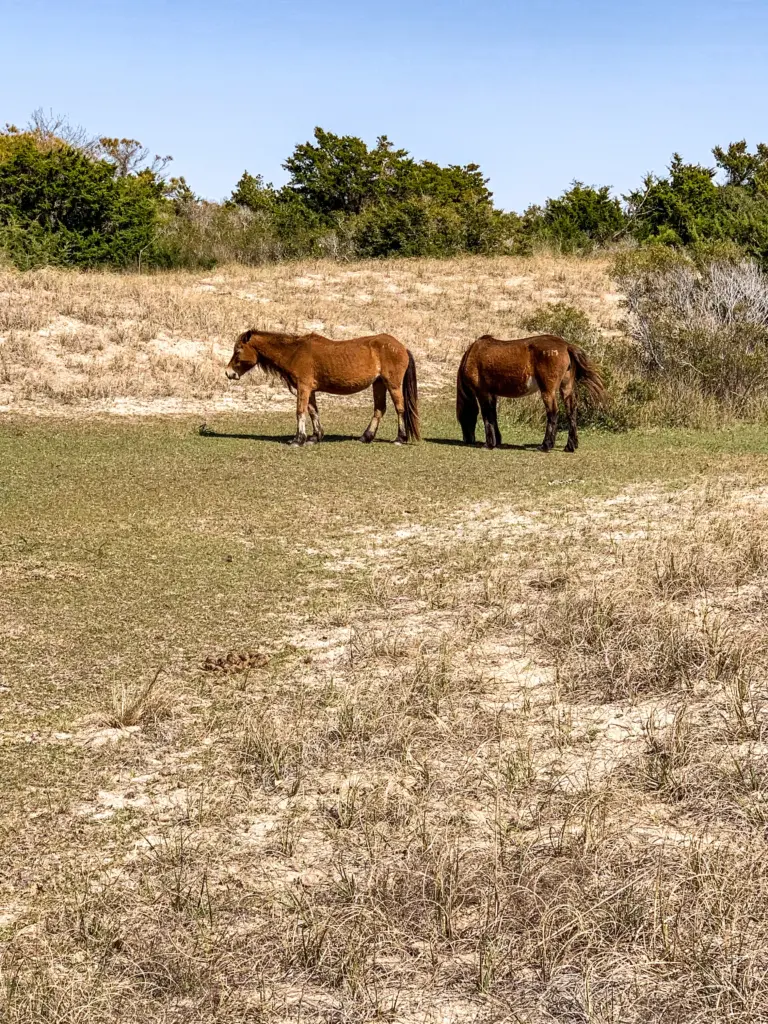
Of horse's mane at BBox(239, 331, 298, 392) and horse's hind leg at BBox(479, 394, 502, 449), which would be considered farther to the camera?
horse's mane at BBox(239, 331, 298, 392)

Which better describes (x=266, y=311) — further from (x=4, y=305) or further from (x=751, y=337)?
(x=751, y=337)

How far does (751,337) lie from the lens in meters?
17.6

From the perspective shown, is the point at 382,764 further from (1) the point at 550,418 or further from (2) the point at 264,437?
(2) the point at 264,437

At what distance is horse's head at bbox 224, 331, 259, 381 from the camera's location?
13898 millimetres

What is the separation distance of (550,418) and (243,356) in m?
4.12

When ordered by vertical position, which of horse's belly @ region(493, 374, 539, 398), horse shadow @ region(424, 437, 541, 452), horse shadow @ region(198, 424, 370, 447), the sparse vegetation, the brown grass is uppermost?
the brown grass

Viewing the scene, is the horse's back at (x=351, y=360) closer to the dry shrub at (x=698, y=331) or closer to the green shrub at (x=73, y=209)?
the dry shrub at (x=698, y=331)

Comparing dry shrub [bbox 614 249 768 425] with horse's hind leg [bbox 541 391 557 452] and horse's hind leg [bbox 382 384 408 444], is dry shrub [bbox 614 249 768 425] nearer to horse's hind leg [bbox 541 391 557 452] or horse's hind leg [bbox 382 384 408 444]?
horse's hind leg [bbox 541 391 557 452]

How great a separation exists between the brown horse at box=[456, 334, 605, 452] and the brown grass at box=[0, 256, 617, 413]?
5622 mm

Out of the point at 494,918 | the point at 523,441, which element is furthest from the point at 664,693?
the point at 523,441

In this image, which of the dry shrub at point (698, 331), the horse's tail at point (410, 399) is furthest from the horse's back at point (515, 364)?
the dry shrub at point (698, 331)

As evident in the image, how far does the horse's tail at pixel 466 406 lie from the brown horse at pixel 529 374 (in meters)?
0.02

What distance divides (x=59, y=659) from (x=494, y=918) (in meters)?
3.49

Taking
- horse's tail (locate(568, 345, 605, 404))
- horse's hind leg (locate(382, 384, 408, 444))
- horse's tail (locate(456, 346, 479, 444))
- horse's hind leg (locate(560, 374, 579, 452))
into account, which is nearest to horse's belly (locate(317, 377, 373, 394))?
horse's hind leg (locate(382, 384, 408, 444))
